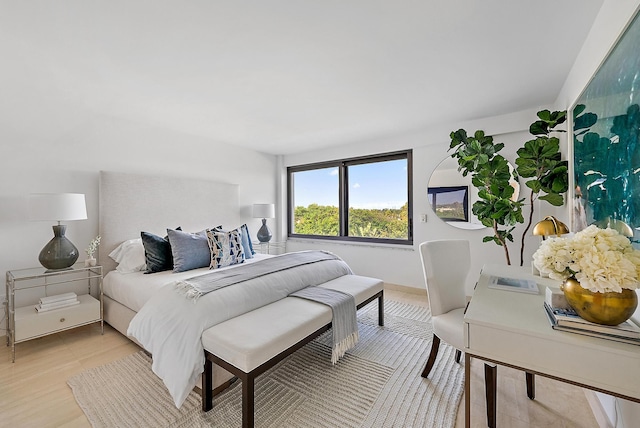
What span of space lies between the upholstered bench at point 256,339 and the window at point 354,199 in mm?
2563

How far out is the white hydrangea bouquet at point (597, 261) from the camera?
895 mm

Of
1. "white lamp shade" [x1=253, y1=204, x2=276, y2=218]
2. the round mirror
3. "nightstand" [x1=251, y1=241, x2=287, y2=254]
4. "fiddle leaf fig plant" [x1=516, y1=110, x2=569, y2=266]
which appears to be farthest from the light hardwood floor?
"nightstand" [x1=251, y1=241, x2=287, y2=254]

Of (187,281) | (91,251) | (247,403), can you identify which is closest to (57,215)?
(91,251)

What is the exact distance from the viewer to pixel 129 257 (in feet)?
9.43

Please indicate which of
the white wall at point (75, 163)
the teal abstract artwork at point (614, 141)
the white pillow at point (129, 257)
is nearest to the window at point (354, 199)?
the white wall at point (75, 163)

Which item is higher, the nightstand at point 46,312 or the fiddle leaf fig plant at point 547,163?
the fiddle leaf fig plant at point 547,163

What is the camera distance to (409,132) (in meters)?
3.99

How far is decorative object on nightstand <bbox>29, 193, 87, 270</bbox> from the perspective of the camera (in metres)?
2.35

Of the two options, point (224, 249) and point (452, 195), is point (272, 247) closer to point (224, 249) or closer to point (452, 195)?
point (224, 249)

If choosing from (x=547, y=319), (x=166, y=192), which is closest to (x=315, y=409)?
(x=547, y=319)

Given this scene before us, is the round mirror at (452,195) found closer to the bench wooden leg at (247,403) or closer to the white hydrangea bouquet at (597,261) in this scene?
the white hydrangea bouquet at (597,261)

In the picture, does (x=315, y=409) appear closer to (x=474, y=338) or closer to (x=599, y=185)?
(x=474, y=338)

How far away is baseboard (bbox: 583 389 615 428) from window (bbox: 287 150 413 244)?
253 cm

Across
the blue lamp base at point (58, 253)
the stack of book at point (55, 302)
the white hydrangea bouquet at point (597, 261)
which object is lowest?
the stack of book at point (55, 302)
